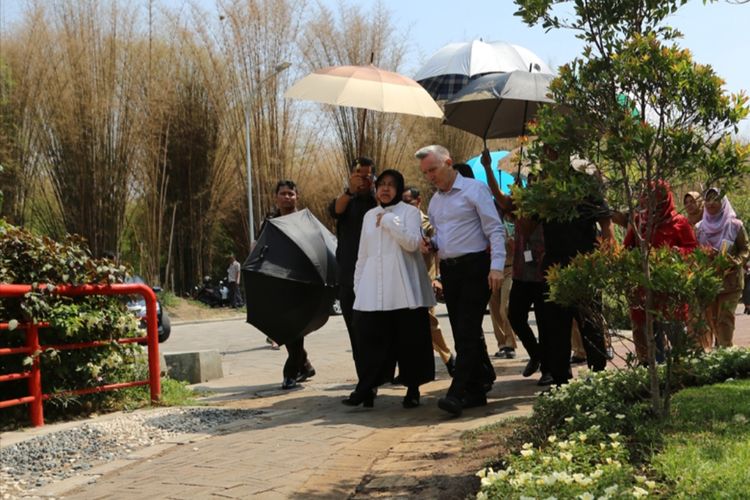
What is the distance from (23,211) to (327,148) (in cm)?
929

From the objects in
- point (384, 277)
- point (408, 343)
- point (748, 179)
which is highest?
point (748, 179)

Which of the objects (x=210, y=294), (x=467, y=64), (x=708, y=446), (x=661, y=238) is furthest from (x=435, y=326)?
(x=210, y=294)

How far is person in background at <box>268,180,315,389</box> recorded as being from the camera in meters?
8.66

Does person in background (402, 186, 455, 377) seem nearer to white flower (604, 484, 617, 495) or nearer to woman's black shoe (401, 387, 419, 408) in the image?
woman's black shoe (401, 387, 419, 408)

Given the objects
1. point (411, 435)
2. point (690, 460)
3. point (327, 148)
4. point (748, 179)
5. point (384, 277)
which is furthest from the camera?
point (327, 148)

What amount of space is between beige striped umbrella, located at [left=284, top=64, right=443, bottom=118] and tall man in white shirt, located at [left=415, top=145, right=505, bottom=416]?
4.29 feet

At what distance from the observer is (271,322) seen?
8.16 metres

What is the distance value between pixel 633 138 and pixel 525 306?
11.5ft

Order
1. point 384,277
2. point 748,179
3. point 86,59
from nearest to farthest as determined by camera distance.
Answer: point 748,179, point 384,277, point 86,59

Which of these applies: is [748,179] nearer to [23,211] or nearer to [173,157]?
[23,211]

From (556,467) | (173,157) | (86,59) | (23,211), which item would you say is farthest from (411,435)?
(173,157)

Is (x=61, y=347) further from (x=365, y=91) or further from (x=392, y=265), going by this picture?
(x=365, y=91)

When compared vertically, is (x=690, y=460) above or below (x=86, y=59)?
below

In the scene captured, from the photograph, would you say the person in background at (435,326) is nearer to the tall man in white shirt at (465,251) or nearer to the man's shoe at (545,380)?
the man's shoe at (545,380)
